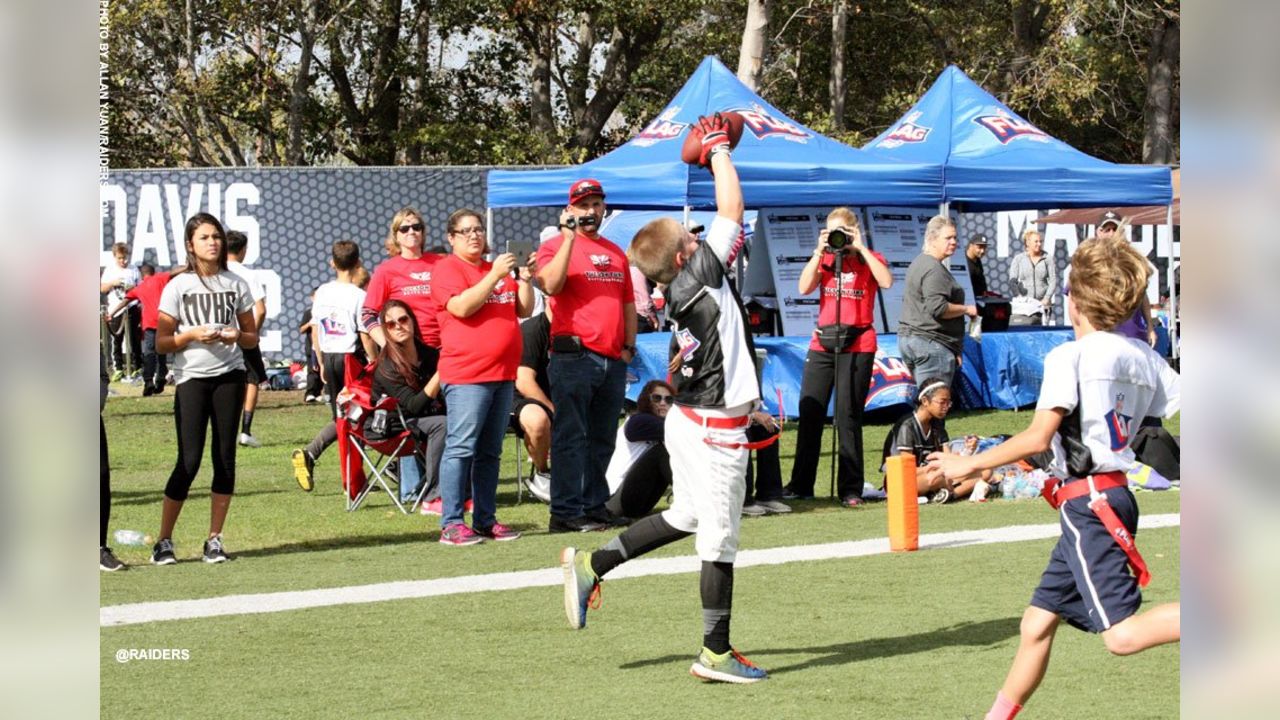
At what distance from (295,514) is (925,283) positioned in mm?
4940

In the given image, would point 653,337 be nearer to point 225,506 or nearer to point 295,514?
point 295,514

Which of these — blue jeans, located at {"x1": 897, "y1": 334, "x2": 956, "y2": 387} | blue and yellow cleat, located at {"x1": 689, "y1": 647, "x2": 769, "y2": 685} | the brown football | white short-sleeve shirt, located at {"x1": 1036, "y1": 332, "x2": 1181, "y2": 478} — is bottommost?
blue and yellow cleat, located at {"x1": 689, "y1": 647, "x2": 769, "y2": 685}

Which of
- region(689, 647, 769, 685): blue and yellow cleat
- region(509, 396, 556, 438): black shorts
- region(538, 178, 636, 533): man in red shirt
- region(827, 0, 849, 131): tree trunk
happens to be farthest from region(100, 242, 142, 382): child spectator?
region(689, 647, 769, 685): blue and yellow cleat

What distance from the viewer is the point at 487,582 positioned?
8102mm

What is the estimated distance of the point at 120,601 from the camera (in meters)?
7.59

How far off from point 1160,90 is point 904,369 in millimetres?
19824

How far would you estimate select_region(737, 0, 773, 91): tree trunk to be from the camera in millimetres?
22562

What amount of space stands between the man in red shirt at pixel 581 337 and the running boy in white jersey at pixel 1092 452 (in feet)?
17.1

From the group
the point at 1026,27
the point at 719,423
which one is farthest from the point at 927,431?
the point at 1026,27

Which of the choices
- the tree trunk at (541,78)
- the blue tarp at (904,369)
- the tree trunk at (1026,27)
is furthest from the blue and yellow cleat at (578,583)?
the tree trunk at (1026,27)

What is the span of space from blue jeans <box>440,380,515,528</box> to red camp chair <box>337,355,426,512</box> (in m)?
1.22

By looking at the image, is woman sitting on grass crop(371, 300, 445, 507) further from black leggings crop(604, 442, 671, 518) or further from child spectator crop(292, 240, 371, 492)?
child spectator crop(292, 240, 371, 492)

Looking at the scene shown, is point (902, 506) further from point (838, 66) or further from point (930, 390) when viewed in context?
point (838, 66)
